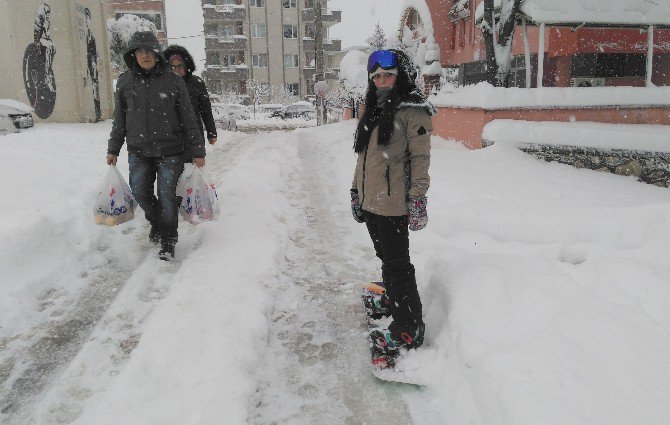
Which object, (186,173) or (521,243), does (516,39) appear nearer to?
(521,243)

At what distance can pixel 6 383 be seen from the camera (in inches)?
110

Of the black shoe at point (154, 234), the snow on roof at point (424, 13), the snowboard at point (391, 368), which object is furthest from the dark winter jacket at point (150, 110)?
the snow on roof at point (424, 13)

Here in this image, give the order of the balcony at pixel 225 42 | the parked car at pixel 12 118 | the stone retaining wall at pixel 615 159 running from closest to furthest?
the stone retaining wall at pixel 615 159 → the parked car at pixel 12 118 → the balcony at pixel 225 42

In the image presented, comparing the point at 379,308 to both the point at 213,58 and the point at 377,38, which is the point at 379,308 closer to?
the point at 377,38

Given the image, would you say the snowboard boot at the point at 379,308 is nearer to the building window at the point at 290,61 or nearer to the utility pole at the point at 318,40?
the utility pole at the point at 318,40

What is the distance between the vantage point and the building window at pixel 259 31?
163 feet

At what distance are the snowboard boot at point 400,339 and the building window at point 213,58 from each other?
2008 inches

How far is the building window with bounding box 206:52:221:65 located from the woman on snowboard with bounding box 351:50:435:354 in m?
50.7

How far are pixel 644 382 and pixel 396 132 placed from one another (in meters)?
1.77

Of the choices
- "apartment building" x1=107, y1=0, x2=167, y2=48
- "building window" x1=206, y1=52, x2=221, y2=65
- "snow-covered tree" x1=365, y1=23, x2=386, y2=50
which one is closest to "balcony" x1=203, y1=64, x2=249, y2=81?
"building window" x1=206, y1=52, x2=221, y2=65

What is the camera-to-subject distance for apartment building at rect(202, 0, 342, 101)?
4906 centimetres

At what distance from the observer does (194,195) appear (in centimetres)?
497

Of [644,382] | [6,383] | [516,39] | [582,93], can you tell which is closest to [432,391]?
[644,382]

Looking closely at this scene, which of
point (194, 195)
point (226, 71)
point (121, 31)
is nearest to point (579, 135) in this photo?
point (194, 195)
